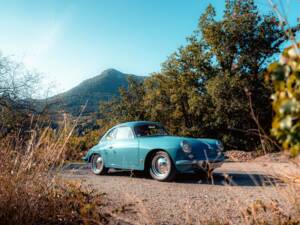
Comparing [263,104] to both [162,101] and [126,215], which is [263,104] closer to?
[162,101]

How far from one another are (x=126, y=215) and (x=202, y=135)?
49.6 feet

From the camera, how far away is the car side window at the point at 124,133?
→ 7043 millimetres

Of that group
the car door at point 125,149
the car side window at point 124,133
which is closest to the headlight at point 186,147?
the car door at point 125,149

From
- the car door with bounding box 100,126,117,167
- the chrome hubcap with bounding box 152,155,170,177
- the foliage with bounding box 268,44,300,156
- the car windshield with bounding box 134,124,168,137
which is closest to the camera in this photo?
the foliage with bounding box 268,44,300,156

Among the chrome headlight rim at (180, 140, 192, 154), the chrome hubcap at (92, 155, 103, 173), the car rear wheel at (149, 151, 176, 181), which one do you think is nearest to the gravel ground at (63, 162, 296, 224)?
the car rear wheel at (149, 151, 176, 181)

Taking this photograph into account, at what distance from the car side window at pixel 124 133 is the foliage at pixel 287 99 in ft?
18.7

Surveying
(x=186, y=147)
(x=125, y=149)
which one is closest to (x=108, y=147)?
(x=125, y=149)

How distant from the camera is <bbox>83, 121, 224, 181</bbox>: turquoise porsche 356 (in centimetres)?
577

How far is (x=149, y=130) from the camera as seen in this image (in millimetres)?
7238

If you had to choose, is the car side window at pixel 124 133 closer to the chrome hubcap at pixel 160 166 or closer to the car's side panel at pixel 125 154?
the car's side panel at pixel 125 154

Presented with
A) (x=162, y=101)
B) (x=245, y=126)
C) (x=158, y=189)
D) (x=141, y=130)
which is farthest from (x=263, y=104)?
(x=158, y=189)

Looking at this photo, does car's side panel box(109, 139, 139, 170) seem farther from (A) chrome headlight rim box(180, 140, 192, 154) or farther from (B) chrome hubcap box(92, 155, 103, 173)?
(A) chrome headlight rim box(180, 140, 192, 154)

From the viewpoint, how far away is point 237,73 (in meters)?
16.5

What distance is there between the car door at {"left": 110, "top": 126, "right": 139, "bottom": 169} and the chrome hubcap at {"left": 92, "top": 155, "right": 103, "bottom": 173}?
2.38ft
